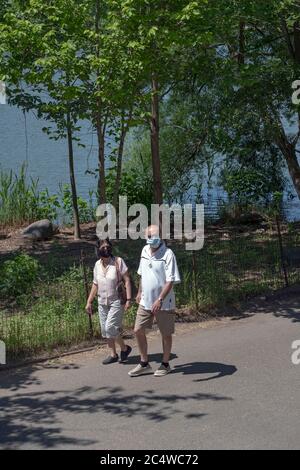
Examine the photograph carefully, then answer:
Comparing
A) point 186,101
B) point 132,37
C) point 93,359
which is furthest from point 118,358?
point 186,101

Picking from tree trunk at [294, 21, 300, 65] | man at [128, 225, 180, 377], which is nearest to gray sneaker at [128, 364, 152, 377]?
man at [128, 225, 180, 377]

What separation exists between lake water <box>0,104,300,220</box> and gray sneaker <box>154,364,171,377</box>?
13.0m

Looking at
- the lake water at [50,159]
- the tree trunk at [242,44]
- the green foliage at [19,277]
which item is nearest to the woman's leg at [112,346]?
the green foliage at [19,277]

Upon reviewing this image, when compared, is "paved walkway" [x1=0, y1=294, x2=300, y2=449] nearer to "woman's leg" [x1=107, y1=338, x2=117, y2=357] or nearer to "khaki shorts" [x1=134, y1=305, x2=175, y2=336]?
"woman's leg" [x1=107, y1=338, x2=117, y2=357]

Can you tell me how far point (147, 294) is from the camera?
334 inches

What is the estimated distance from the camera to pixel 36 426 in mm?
7074

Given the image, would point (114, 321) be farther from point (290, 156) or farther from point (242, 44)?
point (290, 156)

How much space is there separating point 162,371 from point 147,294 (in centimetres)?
88

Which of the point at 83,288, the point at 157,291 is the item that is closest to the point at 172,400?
the point at 157,291

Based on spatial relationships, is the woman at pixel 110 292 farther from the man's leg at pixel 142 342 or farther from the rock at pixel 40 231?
the rock at pixel 40 231

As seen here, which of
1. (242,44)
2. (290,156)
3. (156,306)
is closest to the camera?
(156,306)

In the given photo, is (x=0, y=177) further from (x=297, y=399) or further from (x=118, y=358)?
(x=297, y=399)

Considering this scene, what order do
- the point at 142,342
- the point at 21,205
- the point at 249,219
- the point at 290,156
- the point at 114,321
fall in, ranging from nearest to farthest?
1. the point at 142,342
2. the point at 114,321
3. the point at 290,156
4. the point at 249,219
5. the point at 21,205

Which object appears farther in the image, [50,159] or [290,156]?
[50,159]
